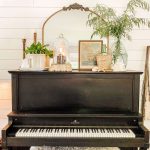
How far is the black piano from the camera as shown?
112 inches

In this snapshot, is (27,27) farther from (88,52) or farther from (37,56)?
(88,52)

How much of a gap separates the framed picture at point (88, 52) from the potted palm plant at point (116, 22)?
13 cm

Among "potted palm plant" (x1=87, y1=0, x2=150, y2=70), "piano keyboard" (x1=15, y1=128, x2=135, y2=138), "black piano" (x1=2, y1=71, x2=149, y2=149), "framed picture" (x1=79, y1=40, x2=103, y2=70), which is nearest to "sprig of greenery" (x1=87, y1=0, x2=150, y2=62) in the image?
"potted palm plant" (x1=87, y1=0, x2=150, y2=70)

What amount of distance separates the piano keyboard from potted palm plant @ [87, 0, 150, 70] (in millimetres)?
748

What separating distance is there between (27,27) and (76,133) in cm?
159

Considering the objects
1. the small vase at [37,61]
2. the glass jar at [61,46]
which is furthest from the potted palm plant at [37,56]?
the glass jar at [61,46]

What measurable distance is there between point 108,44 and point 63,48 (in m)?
0.56

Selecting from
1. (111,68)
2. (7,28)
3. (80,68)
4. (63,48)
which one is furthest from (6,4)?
(111,68)

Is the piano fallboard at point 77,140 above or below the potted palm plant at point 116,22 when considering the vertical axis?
below

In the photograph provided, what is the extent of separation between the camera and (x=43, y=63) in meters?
3.01

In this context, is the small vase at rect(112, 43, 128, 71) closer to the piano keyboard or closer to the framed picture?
the framed picture

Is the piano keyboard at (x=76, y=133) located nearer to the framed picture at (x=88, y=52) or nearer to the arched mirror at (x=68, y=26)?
the framed picture at (x=88, y=52)

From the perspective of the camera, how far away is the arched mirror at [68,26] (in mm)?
3564

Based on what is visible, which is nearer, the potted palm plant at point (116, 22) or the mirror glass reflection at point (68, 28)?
the potted palm plant at point (116, 22)
